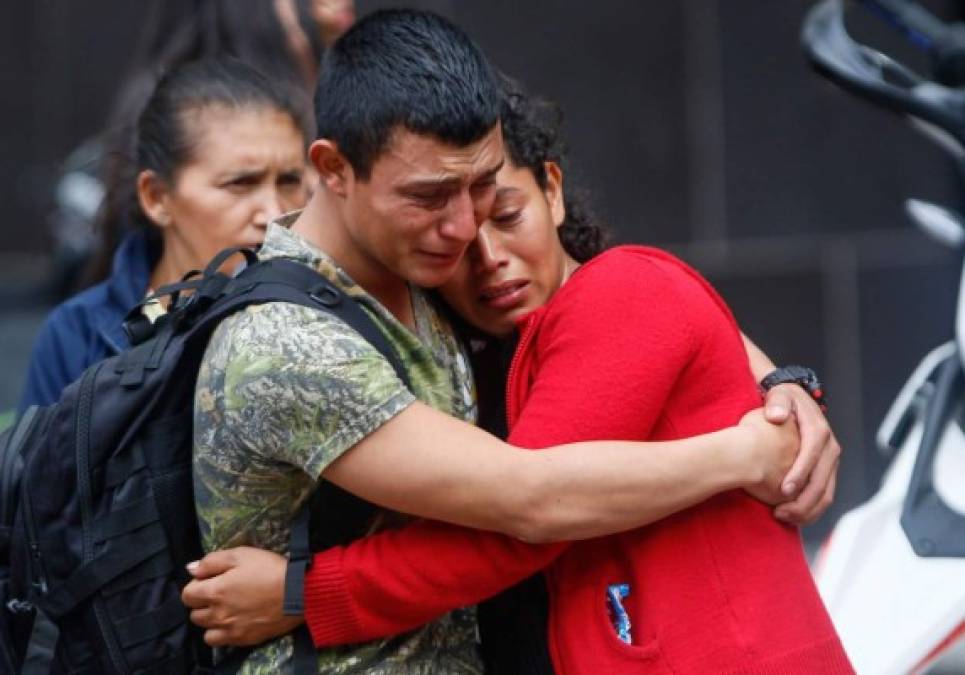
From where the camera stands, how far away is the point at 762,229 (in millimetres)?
7406

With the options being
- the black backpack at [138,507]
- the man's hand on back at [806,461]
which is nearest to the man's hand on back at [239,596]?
the black backpack at [138,507]

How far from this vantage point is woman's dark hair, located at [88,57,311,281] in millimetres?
4156

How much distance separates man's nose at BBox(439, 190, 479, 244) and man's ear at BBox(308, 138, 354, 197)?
17 cm

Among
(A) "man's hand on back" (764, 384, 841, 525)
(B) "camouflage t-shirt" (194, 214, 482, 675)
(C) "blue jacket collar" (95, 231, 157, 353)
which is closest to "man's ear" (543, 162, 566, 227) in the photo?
(B) "camouflage t-shirt" (194, 214, 482, 675)

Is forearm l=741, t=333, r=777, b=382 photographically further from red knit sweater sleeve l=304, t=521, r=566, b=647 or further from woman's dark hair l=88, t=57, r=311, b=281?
woman's dark hair l=88, t=57, r=311, b=281

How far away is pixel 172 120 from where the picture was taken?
Answer: 4168mm

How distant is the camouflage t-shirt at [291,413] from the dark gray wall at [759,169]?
14.4 ft

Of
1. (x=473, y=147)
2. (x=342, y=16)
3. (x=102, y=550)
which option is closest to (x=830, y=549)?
(x=473, y=147)

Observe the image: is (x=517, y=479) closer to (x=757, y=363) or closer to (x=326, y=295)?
(x=326, y=295)

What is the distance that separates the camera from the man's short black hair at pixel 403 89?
284 cm

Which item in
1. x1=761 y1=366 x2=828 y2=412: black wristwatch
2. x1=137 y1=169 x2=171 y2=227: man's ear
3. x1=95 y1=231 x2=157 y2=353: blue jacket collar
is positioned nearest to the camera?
x1=761 y1=366 x2=828 y2=412: black wristwatch

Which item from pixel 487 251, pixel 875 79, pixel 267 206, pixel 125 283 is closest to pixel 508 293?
pixel 487 251

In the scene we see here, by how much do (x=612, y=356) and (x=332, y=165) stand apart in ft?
1.83

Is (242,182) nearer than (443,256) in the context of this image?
No
